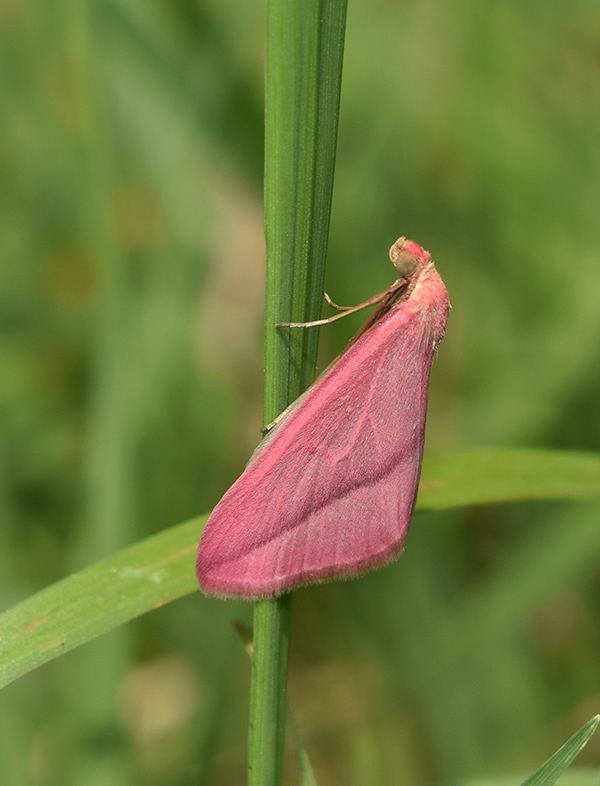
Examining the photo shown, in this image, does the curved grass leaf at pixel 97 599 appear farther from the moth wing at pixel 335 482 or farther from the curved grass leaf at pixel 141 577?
the moth wing at pixel 335 482

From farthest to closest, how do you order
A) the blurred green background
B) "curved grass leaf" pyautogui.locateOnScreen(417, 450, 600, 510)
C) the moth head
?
the blurred green background → the moth head → "curved grass leaf" pyautogui.locateOnScreen(417, 450, 600, 510)

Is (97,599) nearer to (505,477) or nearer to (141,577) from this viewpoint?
(141,577)

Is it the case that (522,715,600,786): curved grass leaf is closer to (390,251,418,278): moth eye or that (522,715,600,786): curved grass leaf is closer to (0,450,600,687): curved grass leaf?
(0,450,600,687): curved grass leaf

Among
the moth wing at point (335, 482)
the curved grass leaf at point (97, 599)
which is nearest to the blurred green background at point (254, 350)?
the curved grass leaf at point (97, 599)

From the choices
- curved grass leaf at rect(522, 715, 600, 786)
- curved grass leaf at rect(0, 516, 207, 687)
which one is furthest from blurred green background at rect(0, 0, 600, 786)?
curved grass leaf at rect(522, 715, 600, 786)

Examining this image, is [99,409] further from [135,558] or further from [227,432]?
[135,558]

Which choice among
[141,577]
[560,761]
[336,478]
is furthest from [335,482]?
[560,761]
